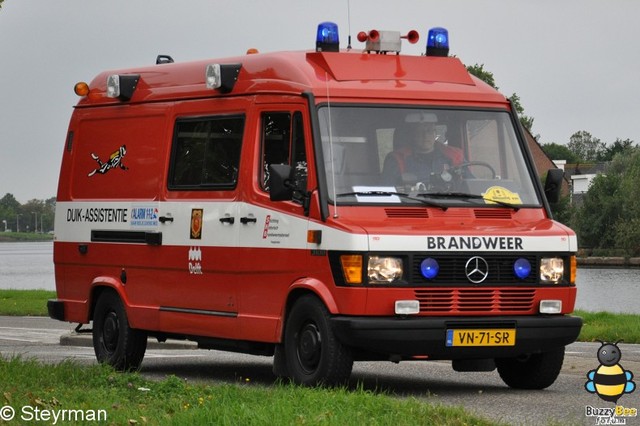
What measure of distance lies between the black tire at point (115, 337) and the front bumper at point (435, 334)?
3.61 m

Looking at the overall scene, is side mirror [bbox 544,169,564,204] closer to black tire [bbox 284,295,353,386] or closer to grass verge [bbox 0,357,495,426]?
black tire [bbox 284,295,353,386]

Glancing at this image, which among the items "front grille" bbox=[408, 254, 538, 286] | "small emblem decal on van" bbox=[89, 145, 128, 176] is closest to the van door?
"front grille" bbox=[408, 254, 538, 286]

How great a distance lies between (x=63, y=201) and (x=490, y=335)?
603 centimetres

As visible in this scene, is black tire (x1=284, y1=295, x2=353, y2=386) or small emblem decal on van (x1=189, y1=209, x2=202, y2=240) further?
small emblem decal on van (x1=189, y1=209, x2=202, y2=240)

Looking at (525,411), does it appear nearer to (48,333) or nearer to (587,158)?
(48,333)

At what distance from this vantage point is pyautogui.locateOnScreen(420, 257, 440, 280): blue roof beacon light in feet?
39.2

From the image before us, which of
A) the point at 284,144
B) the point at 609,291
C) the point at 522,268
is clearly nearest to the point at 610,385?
the point at 522,268

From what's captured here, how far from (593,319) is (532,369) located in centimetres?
1206

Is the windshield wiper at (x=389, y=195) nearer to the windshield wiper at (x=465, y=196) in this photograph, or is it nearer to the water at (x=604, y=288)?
the windshield wiper at (x=465, y=196)

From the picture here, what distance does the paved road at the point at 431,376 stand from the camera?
36.9ft

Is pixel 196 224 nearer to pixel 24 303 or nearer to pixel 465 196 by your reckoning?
pixel 465 196

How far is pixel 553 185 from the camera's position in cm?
1324

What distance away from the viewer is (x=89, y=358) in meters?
16.8

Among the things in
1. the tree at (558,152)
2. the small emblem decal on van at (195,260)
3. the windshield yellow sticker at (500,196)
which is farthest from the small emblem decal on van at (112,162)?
the tree at (558,152)
